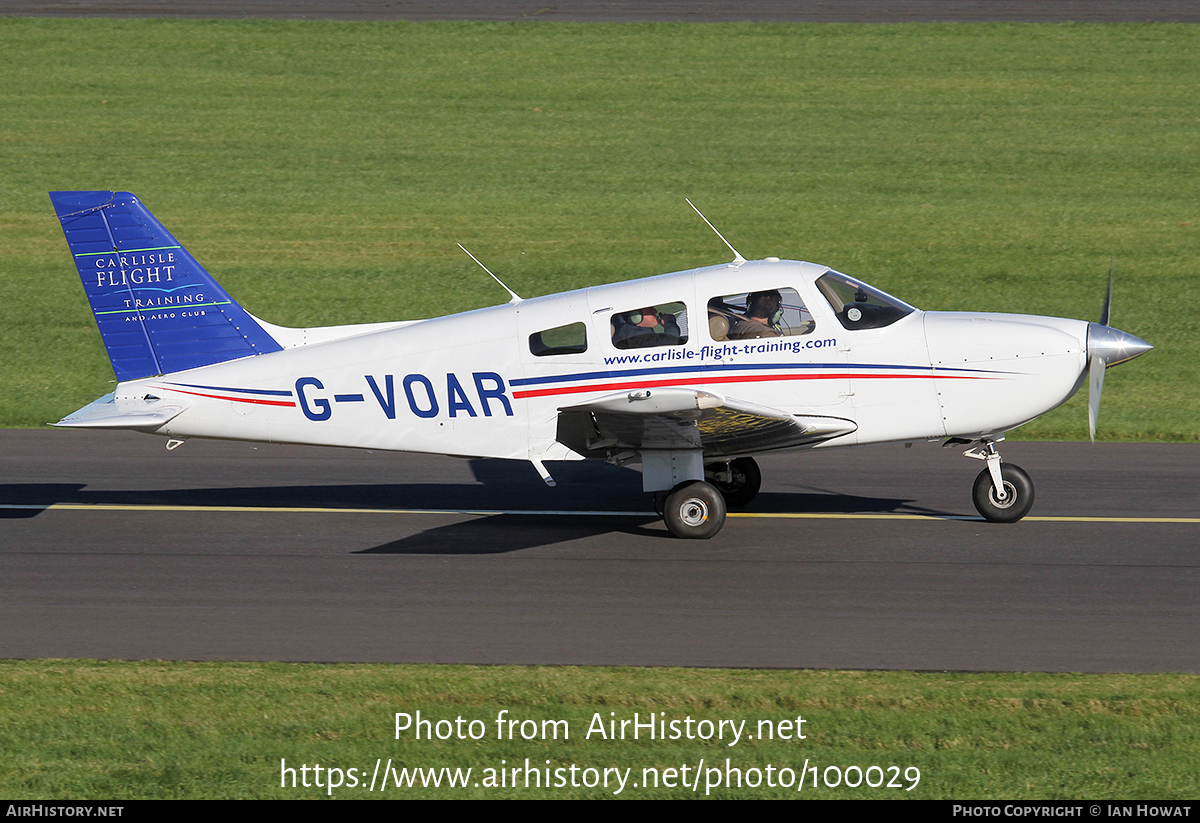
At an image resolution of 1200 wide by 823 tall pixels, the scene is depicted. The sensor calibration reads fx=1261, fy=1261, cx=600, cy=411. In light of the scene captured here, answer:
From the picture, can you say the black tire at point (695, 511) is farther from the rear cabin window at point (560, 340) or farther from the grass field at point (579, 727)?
the grass field at point (579, 727)

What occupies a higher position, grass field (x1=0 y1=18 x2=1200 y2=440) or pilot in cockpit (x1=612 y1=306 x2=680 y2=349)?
grass field (x1=0 y1=18 x2=1200 y2=440)

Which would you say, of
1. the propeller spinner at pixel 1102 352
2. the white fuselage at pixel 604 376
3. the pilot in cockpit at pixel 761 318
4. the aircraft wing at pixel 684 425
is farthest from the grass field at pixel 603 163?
the pilot in cockpit at pixel 761 318

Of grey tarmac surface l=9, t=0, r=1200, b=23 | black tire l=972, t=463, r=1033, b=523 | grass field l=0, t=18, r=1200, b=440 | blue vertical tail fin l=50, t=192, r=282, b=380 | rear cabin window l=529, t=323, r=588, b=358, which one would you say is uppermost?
grey tarmac surface l=9, t=0, r=1200, b=23

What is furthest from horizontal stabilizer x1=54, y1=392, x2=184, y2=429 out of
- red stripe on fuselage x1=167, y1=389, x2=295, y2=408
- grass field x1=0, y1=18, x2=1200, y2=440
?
grass field x1=0, y1=18, x2=1200, y2=440

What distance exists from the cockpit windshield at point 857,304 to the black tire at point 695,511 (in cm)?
190

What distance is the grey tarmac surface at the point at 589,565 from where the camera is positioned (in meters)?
8.73

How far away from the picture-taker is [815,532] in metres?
11.4

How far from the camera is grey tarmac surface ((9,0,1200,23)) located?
102ft

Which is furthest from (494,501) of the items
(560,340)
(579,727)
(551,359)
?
(579,727)

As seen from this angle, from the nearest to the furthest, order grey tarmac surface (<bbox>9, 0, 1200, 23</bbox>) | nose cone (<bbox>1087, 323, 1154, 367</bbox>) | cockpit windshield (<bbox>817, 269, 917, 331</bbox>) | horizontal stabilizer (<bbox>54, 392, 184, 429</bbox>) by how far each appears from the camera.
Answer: nose cone (<bbox>1087, 323, 1154, 367</bbox>) < horizontal stabilizer (<bbox>54, 392, 184, 429</bbox>) < cockpit windshield (<bbox>817, 269, 917, 331</bbox>) < grey tarmac surface (<bbox>9, 0, 1200, 23</bbox>)

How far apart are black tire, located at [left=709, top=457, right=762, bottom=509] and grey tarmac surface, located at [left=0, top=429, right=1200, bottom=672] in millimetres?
375

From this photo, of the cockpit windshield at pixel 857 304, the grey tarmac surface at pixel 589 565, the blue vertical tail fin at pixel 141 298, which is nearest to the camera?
the grey tarmac surface at pixel 589 565

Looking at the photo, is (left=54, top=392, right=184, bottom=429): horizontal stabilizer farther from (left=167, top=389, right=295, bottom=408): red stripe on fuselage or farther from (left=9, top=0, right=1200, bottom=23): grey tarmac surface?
(left=9, top=0, right=1200, bottom=23): grey tarmac surface

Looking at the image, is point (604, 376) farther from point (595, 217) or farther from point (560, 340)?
point (595, 217)
